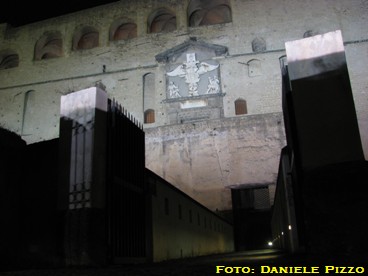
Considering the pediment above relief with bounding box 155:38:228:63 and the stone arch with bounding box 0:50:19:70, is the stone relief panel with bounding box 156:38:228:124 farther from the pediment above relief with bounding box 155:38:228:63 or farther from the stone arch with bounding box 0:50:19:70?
the stone arch with bounding box 0:50:19:70

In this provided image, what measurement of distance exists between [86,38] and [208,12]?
8.55 metres

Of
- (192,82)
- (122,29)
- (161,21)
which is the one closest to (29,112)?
(122,29)

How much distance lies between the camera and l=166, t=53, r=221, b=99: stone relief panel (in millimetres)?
21953

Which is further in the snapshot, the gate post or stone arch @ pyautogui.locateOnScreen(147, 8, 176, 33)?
stone arch @ pyautogui.locateOnScreen(147, 8, 176, 33)

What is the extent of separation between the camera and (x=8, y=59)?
2739 centimetres

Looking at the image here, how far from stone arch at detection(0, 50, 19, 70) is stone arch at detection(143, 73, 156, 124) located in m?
9.64

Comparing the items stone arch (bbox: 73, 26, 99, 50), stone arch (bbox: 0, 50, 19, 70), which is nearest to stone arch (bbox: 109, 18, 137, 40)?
stone arch (bbox: 73, 26, 99, 50)

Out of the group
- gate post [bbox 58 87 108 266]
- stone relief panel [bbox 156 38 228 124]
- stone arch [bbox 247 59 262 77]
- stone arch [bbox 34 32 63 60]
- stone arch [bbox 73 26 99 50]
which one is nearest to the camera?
gate post [bbox 58 87 108 266]

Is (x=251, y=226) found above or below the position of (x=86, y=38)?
below

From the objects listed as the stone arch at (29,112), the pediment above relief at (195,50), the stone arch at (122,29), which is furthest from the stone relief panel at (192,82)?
the stone arch at (29,112)

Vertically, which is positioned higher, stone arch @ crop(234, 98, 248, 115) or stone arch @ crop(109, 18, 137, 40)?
stone arch @ crop(109, 18, 137, 40)

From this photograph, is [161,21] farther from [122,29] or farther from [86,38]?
[86,38]

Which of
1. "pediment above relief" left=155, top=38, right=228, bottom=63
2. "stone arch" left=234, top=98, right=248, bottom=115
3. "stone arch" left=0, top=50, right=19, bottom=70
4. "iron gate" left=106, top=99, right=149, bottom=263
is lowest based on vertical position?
"iron gate" left=106, top=99, right=149, bottom=263

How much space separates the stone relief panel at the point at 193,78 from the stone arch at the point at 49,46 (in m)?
8.89
